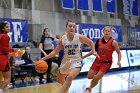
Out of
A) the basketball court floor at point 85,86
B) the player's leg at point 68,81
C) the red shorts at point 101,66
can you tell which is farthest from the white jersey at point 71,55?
the basketball court floor at point 85,86

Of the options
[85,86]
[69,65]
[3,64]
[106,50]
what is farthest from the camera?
[85,86]

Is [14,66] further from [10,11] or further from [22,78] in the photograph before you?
[10,11]

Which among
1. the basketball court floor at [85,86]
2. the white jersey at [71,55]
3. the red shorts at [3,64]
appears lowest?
the basketball court floor at [85,86]

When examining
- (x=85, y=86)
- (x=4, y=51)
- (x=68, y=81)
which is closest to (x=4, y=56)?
(x=4, y=51)

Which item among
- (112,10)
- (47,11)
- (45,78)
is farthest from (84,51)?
(112,10)

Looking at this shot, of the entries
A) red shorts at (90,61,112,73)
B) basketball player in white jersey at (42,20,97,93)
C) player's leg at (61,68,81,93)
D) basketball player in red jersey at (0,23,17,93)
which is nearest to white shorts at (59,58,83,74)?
basketball player in white jersey at (42,20,97,93)

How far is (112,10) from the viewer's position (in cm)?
2752

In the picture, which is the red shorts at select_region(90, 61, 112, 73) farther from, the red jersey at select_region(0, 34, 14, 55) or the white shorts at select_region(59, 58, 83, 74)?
the red jersey at select_region(0, 34, 14, 55)

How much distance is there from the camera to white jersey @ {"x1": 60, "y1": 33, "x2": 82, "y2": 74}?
767 cm

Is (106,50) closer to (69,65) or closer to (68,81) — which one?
(69,65)

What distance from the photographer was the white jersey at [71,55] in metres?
7.67

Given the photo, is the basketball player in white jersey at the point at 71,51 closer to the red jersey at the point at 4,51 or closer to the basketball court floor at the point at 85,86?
the red jersey at the point at 4,51

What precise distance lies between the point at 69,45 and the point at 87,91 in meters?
1.65

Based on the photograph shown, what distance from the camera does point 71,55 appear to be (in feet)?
25.3
